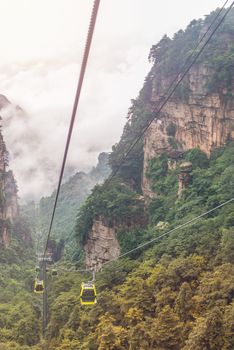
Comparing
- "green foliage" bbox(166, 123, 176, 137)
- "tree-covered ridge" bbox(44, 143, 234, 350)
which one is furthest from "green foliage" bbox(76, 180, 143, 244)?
"green foliage" bbox(166, 123, 176, 137)

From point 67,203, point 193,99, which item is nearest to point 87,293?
point 193,99

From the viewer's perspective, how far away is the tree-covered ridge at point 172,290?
18750 millimetres

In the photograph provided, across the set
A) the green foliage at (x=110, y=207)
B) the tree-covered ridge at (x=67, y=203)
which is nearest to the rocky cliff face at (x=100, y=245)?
the green foliage at (x=110, y=207)

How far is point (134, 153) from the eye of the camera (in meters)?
50.9

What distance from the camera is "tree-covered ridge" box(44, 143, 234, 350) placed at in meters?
18.8

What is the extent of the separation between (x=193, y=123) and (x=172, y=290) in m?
23.2

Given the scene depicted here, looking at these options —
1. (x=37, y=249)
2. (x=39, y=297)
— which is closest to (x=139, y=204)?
(x=39, y=297)

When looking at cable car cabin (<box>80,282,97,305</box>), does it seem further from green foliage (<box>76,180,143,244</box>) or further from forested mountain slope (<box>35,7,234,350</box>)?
green foliage (<box>76,180,143,244</box>)

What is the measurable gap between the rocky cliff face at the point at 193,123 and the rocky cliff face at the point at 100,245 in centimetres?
792

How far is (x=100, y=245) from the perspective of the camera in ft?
128

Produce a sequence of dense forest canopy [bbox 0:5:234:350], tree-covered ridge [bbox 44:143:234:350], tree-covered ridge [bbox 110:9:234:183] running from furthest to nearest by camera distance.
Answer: tree-covered ridge [bbox 110:9:234:183] → dense forest canopy [bbox 0:5:234:350] → tree-covered ridge [bbox 44:143:234:350]

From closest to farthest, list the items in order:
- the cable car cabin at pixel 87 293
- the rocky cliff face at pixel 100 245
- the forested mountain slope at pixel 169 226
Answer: the cable car cabin at pixel 87 293
the forested mountain slope at pixel 169 226
the rocky cliff face at pixel 100 245

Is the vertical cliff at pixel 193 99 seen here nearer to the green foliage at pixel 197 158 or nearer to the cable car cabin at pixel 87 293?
the green foliage at pixel 197 158

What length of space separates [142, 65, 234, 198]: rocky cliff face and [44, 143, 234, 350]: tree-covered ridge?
7.91 feet
